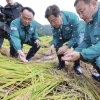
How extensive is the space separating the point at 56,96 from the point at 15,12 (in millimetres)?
3822

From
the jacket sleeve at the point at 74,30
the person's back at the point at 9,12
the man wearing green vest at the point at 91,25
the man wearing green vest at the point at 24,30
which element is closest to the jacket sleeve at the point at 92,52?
the man wearing green vest at the point at 91,25

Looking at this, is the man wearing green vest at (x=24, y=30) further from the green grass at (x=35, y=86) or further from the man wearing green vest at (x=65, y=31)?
the green grass at (x=35, y=86)

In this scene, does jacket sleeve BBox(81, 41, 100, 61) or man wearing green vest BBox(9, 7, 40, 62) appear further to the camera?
man wearing green vest BBox(9, 7, 40, 62)

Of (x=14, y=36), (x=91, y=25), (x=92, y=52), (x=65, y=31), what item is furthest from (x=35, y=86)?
(x=14, y=36)

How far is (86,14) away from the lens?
2.91m

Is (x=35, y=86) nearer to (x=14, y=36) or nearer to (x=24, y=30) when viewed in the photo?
(x=14, y=36)

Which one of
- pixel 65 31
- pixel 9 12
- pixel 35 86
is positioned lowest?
pixel 35 86

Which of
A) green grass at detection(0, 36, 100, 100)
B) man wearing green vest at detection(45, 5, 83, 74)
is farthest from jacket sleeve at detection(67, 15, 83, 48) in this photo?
green grass at detection(0, 36, 100, 100)

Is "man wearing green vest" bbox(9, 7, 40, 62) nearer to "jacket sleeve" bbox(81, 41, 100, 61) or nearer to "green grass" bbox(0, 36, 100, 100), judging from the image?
"green grass" bbox(0, 36, 100, 100)

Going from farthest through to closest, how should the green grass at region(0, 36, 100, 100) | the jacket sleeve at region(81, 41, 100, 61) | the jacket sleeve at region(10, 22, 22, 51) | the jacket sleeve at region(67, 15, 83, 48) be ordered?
the jacket sleeve at region(10, 22, 22, 51)
the jacket sleeve at region(67, 15, 83, 48)
the jacket sleeve at region(81, 41, 100, 61)
the green grass at region(0, 36, 100, 100)

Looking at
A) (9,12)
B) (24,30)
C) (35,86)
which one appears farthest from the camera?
(9,12)

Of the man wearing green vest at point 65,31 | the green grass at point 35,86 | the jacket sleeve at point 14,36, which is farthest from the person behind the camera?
the jacket sleeve at point 14,36

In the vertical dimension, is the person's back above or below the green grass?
above

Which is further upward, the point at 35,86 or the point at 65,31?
the point at 65,31
